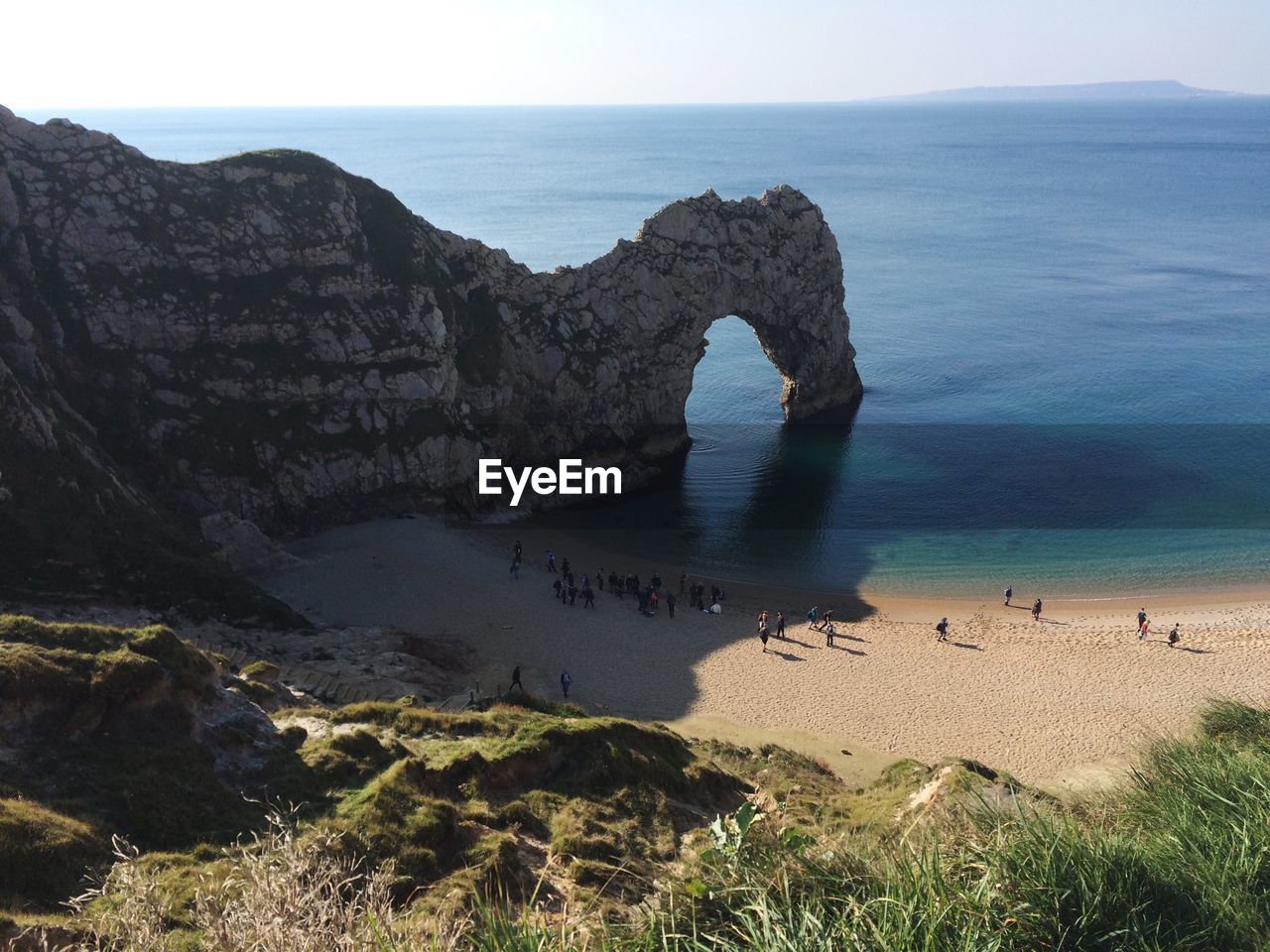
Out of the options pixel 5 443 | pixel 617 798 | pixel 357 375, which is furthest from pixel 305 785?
pixel 357 375

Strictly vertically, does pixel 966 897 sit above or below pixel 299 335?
below

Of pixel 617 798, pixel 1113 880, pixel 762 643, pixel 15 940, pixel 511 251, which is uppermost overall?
pixel 511 251

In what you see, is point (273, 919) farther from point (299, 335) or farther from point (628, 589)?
point (299, 335)

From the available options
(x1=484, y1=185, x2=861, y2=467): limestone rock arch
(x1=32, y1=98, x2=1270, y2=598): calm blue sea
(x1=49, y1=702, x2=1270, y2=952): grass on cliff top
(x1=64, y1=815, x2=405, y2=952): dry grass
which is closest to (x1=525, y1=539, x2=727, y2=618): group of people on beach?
(x1=32, y1=98, x2=1270, y2=598): calm blue sea

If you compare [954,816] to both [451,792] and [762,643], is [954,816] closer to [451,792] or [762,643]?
[451,792]

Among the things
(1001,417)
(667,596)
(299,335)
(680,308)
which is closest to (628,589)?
(667,596)

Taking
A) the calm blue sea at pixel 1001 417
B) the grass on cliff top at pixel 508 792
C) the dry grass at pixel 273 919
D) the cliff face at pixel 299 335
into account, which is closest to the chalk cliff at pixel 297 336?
the cliff face at pixel 299 335
